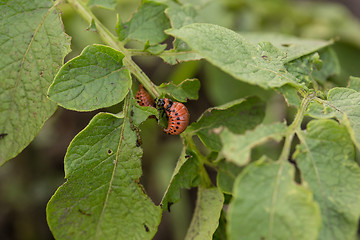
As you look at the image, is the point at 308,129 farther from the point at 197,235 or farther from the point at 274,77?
the point at 197,235

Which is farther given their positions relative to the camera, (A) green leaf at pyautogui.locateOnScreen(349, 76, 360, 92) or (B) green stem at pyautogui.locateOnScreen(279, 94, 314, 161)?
(A) green leaf at pyautogui.locateOnScreen(349, 76, 360, 92)

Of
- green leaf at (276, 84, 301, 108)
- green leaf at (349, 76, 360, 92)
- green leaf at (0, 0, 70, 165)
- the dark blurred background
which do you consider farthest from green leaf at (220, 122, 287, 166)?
the dark blurred background

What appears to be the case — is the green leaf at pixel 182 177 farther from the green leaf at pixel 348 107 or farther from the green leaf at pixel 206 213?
the green leaf at pixel 348 107

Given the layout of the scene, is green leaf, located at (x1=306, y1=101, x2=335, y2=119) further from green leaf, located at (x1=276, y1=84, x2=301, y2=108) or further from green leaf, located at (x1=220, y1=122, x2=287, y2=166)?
green leaf, located at (x1=220, y1=122, x2=287, y2=166)

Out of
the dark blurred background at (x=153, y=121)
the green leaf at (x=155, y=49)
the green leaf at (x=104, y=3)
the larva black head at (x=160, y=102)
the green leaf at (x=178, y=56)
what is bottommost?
the dark blurred background at (x=153, y=121)

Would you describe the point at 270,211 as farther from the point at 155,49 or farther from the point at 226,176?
the point at 155,49

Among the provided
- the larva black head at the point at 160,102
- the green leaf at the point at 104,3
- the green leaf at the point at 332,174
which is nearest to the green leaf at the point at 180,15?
the green leaf at the point at 104,3

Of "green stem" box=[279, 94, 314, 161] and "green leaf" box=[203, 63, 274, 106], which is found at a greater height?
"green stem" box=[279, 94, 314, 161]

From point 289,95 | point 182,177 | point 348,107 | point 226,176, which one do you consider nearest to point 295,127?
point 289,95
